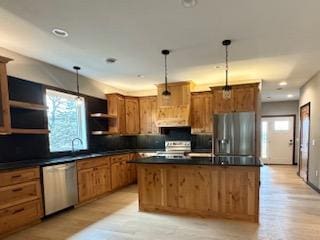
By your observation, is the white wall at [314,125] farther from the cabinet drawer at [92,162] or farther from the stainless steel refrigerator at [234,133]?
the cabinet drawer at [92,162]

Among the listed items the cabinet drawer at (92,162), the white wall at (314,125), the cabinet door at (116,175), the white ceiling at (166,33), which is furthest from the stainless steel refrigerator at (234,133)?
the cabinet drawer at (92,162)

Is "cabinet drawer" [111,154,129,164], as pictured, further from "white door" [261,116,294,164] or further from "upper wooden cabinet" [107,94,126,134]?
"white door" [261,116,294,164]

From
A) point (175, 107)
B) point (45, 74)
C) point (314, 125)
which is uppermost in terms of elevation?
point (45, 74)

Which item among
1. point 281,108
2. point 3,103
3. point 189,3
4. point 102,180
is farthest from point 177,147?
point 281,108

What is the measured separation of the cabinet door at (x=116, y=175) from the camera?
193 inches

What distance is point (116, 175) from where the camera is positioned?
16.5 feet

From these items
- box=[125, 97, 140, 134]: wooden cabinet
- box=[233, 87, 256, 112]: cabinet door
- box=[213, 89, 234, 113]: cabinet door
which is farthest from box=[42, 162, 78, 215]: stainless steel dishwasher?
box=[233, 87, 256, 112]: cabinet door

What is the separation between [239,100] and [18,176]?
4.42 meters

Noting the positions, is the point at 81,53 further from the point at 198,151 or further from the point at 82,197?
the point at 198,151

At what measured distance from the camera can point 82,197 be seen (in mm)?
4012

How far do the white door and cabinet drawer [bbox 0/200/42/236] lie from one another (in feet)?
26.7

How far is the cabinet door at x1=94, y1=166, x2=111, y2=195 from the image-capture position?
439 centimetres

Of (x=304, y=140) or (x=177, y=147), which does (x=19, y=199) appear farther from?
(x=304, y=140)

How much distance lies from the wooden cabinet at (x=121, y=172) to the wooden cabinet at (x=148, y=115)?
35.9 inches
